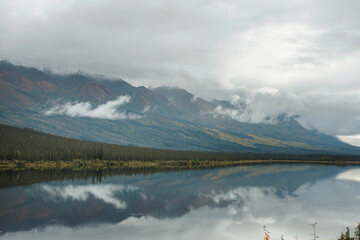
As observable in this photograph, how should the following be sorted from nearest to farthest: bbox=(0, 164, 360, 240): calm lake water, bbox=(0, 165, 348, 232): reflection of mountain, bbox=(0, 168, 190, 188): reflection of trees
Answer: bbox=(0, 164, 360, 240): calm lake water, bbox=(0, 165, 348, 232): reflection of mountain, bbox=(0, 168, 190, 188): reflection of trees

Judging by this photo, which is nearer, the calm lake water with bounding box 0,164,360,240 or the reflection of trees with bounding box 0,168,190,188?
the calm lake water with bounding box 0,164,360,240

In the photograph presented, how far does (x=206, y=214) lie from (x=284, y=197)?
32950 millimetres

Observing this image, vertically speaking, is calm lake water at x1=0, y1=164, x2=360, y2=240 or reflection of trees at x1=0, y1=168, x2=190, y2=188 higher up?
calm lake water at x1=0, y1=164, x2=360, y2=240

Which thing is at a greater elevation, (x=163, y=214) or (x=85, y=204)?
(x=163, y=214)

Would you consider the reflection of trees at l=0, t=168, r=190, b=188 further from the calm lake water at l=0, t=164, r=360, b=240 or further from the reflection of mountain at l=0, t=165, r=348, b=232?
the reflection of mountain at l=0, t=165, r=348, b=232

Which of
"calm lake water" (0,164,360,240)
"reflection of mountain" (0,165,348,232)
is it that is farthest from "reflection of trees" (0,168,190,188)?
"reflection of mountain" (0,165,348,232)

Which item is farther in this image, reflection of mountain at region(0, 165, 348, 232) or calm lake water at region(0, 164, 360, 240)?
reflection of mountain at region(0, 165, 348, 232)

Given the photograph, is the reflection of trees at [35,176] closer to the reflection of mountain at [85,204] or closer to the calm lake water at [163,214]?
the calm lake water at [163,214]

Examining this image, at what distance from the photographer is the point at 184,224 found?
160 ft

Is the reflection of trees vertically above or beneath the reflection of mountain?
beneath

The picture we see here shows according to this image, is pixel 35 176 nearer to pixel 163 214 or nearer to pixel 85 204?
pixel 85 204

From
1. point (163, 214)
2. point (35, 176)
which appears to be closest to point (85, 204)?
point (163, 214)

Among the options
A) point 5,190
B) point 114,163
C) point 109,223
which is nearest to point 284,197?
point 109,223

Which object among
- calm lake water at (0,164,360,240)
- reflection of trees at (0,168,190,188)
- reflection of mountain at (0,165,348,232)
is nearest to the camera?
calm lake water at (0,164,360,240)
